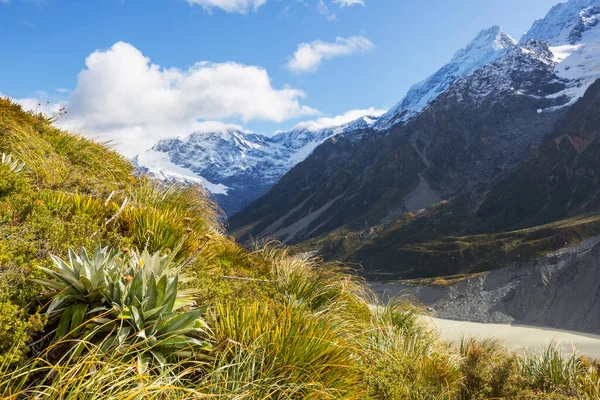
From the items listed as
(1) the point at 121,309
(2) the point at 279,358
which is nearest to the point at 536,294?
(2) the point at 279,358

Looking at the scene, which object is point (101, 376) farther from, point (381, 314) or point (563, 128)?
point (563, 128)

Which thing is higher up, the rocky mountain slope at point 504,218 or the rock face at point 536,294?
the rocky mountain slope at point 504,218

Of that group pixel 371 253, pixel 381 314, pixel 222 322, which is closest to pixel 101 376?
pixel 222 322

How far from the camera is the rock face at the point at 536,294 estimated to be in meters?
66.6

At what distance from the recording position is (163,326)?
3.05 meters

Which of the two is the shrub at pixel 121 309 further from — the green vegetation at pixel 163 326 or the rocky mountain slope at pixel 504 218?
the rocky mountain slope at pixel 504 218

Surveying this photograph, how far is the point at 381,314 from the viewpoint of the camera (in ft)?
24.3

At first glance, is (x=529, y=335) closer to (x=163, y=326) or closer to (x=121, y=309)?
(x=163, y=326)

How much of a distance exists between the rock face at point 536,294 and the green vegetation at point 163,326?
2367 inches

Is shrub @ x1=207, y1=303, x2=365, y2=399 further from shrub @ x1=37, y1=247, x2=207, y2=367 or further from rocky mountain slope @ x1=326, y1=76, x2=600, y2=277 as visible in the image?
rocky mountain slope @ x1=326, y1=76, x2=600, y2=277

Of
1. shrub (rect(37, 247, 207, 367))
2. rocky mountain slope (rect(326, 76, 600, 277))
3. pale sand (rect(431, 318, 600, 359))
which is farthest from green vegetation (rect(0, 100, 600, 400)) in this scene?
rocky mountain slope (rect(326, 76, 600, 277))

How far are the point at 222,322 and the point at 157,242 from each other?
2256mm

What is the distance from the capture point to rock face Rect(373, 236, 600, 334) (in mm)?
66562

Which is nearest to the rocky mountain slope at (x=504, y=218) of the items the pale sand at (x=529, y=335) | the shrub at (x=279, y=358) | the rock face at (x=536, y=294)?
the rock face at (x=536, y=294)
